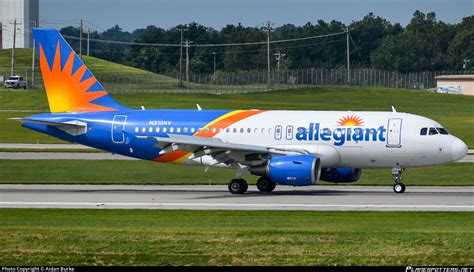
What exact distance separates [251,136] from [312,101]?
69.7 meters

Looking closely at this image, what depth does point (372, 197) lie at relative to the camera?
39.5 metres

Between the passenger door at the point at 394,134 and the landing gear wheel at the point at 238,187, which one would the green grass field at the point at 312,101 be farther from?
the landing gear wheel at the point at 238,187

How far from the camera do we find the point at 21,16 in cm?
17888

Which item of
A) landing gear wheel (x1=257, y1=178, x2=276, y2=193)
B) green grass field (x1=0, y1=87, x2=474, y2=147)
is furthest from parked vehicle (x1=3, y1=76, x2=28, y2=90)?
landing gear wheel (x1=257, y1=178, x2=276, y2=193)

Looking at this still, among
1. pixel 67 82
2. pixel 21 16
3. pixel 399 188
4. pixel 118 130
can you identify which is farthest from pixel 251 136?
pixel 21 16

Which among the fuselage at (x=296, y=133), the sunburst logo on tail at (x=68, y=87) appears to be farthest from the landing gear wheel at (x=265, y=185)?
the sunburst logo on tail at (x=68, y=87)

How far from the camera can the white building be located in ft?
583

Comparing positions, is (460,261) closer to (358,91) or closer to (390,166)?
(390,166)

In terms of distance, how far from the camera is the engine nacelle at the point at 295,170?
39531 millimetres

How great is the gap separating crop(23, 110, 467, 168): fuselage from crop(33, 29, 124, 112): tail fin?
77 cm

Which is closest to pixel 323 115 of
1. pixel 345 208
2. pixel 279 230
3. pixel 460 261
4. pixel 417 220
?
pixel 345 208

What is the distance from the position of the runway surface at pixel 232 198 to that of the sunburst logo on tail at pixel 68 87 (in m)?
3.53

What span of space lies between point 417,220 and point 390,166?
10840 millimetres

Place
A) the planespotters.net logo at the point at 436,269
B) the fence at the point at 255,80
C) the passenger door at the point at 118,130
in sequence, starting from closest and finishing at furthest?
the planespotters.net logo at the point at 436,269 → the passenger door at the point at 118,130 → the fence at the point at 255,80
